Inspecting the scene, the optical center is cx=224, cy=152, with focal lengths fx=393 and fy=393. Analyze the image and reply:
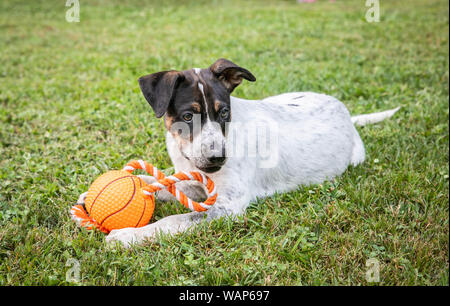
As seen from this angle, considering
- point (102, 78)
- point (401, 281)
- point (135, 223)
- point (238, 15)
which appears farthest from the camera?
point (238, 15)

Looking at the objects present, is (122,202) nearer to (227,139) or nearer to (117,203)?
(117,203)

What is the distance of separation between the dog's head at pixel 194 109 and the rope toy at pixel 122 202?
11.0 inches

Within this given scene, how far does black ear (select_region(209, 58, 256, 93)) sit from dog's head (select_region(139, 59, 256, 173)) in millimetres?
29

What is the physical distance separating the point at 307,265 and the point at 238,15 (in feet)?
36.8

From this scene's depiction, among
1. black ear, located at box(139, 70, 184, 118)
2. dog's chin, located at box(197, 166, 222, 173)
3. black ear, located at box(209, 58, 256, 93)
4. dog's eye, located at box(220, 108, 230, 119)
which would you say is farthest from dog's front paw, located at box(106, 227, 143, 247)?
black ear, located at box(209, 58, 256, 93)

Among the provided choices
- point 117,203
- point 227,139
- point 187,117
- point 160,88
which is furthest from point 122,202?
point 227,139

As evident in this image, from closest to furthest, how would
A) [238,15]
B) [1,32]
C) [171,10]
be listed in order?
[1,32], [238,15], [171,10]

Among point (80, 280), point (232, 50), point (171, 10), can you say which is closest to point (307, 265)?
point (80, 280)

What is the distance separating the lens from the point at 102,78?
769 cm

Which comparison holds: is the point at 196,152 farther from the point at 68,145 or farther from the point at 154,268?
the point at 68,145

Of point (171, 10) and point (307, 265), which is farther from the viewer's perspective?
point (171, 10)

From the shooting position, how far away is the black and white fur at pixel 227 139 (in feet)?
11.2

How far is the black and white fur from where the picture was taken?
3426 mm

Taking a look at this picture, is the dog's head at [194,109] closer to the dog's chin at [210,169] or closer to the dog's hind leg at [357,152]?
the dog's chin at [210,169]
